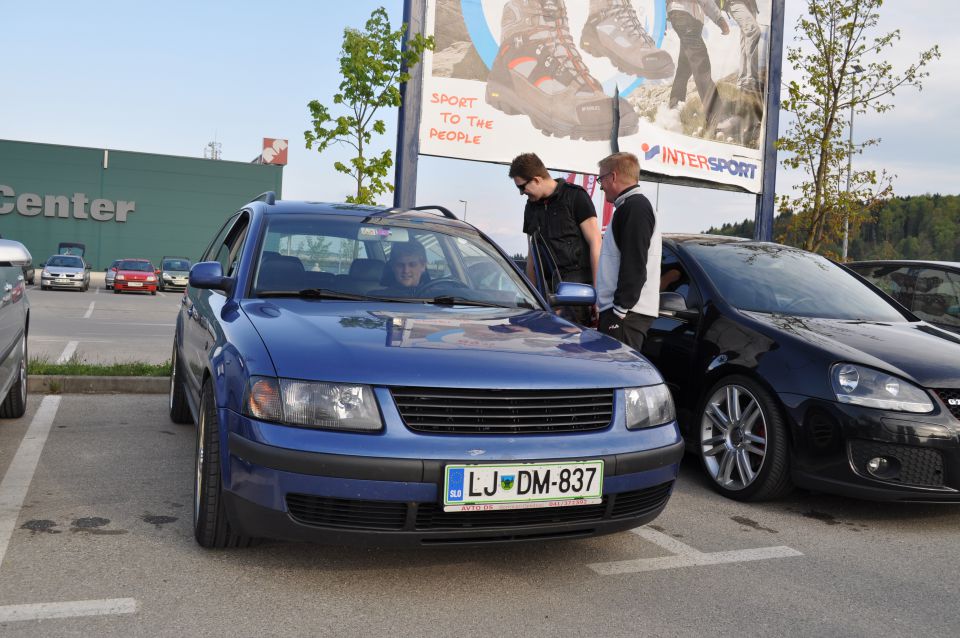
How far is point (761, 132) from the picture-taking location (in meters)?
11.7

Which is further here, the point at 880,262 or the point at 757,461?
the point at 880,262

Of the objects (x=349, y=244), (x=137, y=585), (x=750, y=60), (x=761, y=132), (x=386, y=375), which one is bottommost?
(x=137, y=585)

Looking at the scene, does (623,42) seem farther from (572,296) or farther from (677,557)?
(677,557)

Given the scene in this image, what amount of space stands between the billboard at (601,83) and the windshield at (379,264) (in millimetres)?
4939

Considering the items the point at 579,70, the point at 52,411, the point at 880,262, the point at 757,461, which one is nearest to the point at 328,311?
the point at 757,461

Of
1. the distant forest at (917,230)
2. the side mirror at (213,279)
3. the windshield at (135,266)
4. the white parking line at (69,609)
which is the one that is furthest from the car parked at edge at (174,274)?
the distant forest at (917,230)

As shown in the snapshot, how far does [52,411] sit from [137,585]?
3728mm

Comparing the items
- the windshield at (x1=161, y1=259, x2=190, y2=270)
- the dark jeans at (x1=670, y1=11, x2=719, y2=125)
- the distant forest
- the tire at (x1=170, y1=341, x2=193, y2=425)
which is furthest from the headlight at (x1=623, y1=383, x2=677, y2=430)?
the distant forest

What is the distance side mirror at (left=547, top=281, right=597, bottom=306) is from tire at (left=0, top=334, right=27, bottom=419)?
3.47m

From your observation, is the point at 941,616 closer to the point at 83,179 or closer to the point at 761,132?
the point at 761,132

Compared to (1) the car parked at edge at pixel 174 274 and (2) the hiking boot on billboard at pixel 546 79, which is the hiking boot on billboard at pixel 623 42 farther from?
(1) the car parked at edge at pixel 174 274

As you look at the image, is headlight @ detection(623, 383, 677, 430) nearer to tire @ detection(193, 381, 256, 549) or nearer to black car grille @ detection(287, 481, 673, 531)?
black car grille @ detection(287, 481, 673, 531)

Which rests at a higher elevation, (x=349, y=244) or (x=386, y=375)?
(x=349, y=244)

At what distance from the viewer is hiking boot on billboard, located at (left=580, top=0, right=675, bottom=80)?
1030 centimetres
